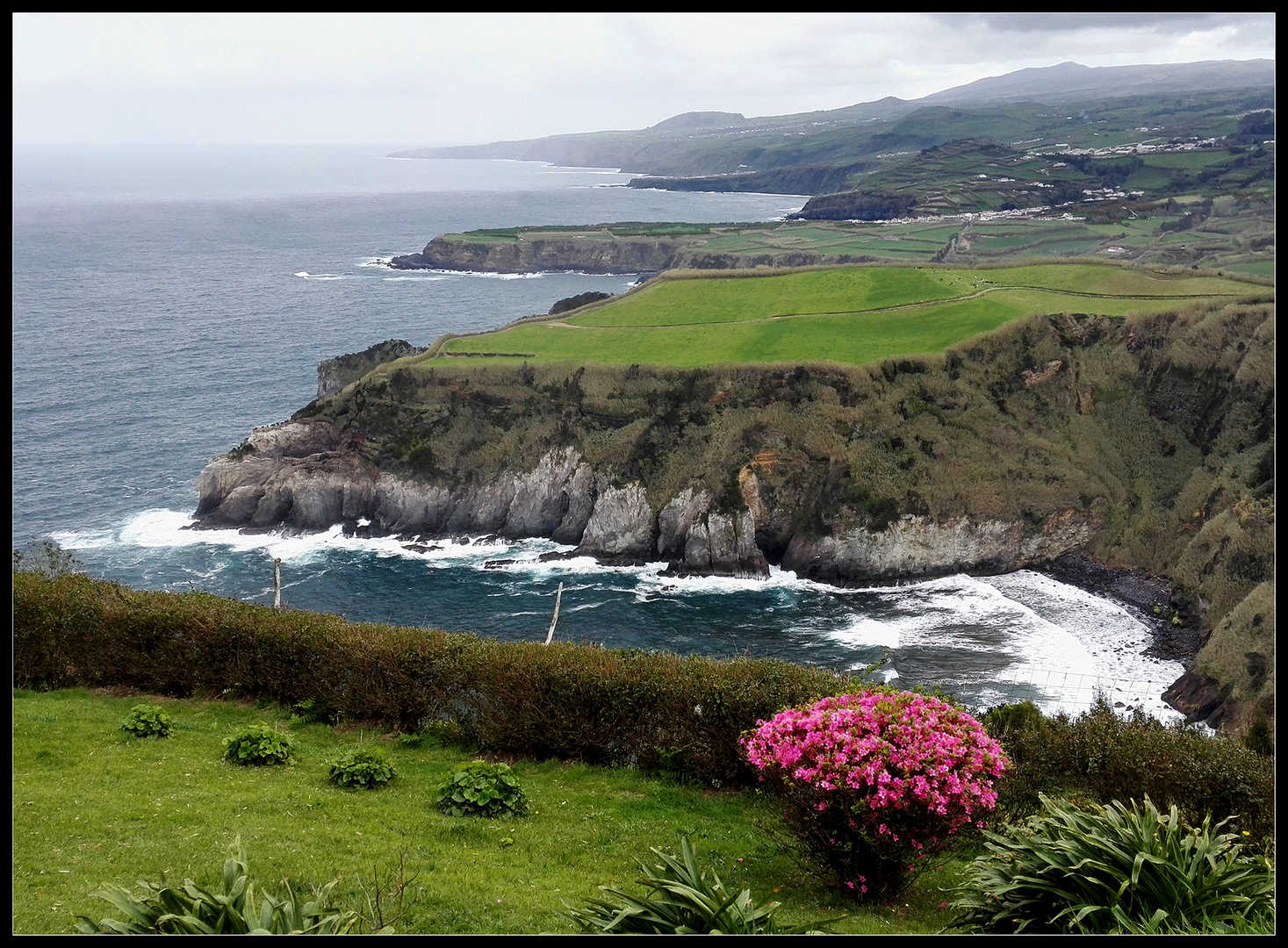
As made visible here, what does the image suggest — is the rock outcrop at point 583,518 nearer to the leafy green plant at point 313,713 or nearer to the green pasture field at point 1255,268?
the leafy green plant at point 313,713

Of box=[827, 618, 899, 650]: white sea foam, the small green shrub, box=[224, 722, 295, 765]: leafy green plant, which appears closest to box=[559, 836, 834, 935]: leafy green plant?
the small green shrub

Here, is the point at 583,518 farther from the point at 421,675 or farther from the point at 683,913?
the point at 683,913

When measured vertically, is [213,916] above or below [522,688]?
above

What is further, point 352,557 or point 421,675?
point 352,557

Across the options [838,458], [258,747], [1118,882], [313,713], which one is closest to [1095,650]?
[838,458]

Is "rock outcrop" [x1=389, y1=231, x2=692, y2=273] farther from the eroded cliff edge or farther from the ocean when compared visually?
the eroded cliff edge

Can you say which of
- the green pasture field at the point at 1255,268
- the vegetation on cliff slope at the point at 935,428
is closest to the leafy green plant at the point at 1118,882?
the vegetation on cliff slope at the point at 935,428

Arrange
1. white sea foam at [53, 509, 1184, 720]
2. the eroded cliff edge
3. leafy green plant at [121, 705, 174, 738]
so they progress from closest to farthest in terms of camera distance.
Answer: leafy green plant at [121, 705, 174, 738] → white sea foam at [53, 509, 1184, 720] → the eroded cliff edge
